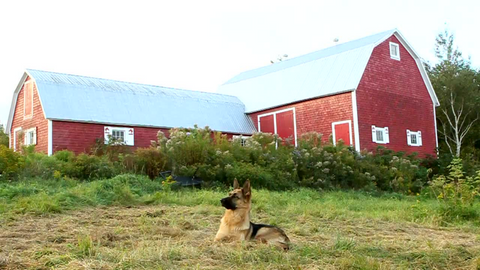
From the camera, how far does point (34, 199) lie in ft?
31.3

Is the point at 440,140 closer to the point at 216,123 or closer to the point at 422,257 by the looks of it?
the point at 216,123

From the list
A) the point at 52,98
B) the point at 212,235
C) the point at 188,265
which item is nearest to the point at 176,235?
the point at 212,235

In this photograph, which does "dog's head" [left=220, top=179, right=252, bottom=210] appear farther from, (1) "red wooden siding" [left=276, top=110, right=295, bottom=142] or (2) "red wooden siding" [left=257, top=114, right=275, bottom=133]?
(2) "red wooden siding" [left=257, top=114, right=275, bottom=133]

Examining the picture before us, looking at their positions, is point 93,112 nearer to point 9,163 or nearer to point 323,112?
point 9,163

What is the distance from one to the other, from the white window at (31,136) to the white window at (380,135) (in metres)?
14.7

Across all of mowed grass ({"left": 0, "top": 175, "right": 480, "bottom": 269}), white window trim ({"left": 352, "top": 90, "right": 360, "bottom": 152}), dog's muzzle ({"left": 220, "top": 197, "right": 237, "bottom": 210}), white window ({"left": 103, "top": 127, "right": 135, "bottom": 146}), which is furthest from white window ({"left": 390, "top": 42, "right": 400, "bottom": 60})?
dog's muzzle ({"left": 220, "top": 197, "right": 237, "bottom": 210})

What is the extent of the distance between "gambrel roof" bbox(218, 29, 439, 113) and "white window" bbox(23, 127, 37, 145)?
36.6 ft

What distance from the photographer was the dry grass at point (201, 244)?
206 inches

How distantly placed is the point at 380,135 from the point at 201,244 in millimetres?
19210

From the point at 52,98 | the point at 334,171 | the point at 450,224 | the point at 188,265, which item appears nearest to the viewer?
the point at 188,265

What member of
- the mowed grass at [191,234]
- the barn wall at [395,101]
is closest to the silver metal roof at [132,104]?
the barn wall at [395,101]

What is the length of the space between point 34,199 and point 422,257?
22.7 ft

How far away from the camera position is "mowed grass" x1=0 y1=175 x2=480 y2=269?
531cm

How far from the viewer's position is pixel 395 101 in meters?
25.3
